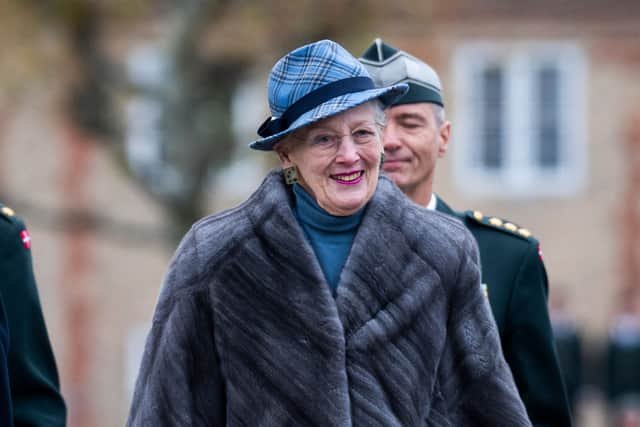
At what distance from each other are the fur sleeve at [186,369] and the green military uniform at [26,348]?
0.74m

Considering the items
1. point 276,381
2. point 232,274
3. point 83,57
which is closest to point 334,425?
point 276,381

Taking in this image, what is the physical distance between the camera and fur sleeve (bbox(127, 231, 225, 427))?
4410 millimetres

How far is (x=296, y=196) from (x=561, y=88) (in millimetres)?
16072

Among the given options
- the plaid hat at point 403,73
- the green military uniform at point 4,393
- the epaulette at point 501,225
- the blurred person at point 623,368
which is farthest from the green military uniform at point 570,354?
the green military uniform at point 4,393

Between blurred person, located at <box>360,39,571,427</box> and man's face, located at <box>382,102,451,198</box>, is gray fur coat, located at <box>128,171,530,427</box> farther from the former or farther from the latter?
man's face, located at <box>382,102,451,198</box>

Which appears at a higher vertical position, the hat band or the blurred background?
the hat band

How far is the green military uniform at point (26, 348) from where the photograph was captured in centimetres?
510

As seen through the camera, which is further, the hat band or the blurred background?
the blurred background

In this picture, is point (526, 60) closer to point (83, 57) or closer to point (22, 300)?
point (83, 57)

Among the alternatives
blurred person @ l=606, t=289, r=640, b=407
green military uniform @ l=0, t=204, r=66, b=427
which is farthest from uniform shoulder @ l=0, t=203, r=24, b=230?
blurred person @ l=606, t=289, r=640, b=407

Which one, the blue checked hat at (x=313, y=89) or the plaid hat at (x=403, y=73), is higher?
the blue checked hat at (x=313, y=89)

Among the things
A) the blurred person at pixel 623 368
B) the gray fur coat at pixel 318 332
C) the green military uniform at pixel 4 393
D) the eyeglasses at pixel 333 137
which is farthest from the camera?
the blurred person at pixel 623 368

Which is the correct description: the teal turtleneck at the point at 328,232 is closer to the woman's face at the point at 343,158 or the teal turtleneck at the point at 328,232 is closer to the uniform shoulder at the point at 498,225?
the woman's face at the point at 343,158

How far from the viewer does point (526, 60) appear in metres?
20.2
